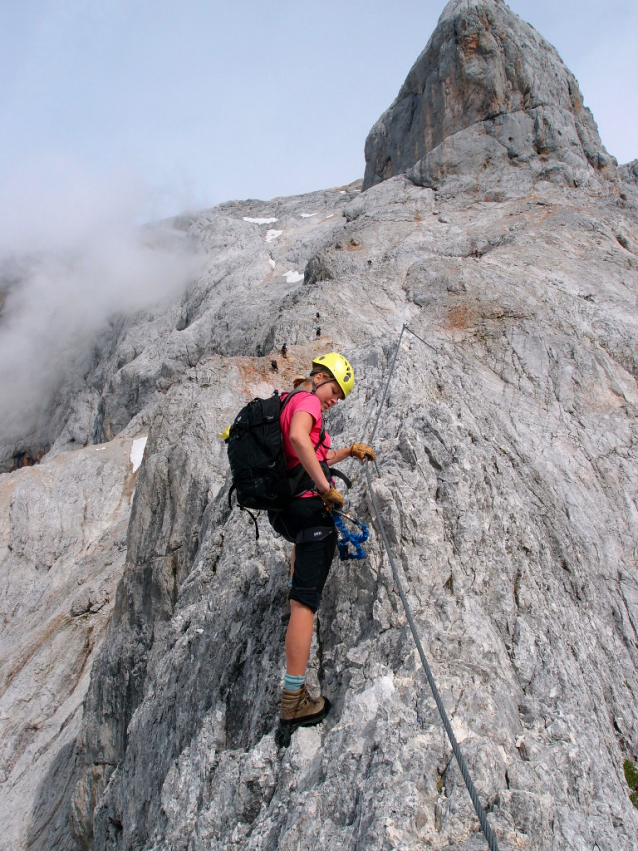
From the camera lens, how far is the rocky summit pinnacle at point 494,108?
38344mm

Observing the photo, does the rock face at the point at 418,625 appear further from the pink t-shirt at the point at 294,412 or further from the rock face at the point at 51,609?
the pink t-shirt at the point at 294,412

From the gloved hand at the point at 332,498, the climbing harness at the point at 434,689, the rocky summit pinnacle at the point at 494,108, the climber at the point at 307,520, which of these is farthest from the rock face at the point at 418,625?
the rocky summit pinnacle at the point at 494,108

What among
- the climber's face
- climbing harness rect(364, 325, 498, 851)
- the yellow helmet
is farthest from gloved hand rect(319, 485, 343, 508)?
the yellow helmet

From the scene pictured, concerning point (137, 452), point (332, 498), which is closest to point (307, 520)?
point (332, 498)

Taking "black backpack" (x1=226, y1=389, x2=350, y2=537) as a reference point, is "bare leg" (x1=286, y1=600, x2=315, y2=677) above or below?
below

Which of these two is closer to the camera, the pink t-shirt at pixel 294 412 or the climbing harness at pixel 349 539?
the pink t-shirt at pixel 294 412

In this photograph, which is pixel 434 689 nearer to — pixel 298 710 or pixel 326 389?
pixel 298 710

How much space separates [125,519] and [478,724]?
26345mm

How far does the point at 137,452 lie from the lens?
34188mm

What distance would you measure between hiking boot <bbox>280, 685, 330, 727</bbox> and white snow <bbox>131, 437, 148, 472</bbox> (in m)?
29.6

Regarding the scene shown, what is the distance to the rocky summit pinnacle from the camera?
126ft

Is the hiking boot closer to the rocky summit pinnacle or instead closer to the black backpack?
→ the black backpack

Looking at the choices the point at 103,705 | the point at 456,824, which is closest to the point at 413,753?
the point at 456,824

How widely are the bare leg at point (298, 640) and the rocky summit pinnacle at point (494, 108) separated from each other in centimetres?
3695
